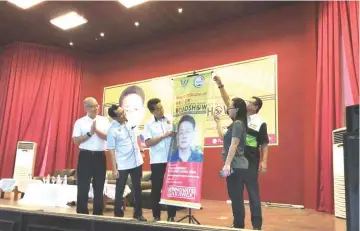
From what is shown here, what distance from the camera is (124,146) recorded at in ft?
10.2

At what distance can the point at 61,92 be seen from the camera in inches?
337

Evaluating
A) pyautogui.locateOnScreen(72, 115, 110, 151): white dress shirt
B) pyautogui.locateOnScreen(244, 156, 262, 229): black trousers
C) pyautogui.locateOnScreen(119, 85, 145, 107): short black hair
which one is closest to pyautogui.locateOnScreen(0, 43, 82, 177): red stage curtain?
pyautogui.locateOnScreen(119, 85, 145, 107): short black hair

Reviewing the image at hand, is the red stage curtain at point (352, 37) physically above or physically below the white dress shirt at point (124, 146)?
above

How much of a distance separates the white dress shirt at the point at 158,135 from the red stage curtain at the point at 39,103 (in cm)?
576

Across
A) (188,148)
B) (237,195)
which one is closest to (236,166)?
(237,195)

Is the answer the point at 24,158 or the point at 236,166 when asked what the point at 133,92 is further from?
the point at 236,166

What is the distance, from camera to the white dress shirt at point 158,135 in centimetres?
309

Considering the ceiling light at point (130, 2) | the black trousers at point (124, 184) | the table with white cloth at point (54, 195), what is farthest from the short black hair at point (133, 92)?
the black trousers at point (124, 184)

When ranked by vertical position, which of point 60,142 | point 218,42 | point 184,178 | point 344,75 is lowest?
point 184,178

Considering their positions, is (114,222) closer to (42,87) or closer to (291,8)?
(291,8)

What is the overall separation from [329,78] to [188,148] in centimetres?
333

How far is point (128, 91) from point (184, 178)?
546cm

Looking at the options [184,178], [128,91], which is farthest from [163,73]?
[184,178]

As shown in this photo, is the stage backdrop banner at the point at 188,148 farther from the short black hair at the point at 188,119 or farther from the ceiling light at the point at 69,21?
the ceiling light at the point at 69,21
